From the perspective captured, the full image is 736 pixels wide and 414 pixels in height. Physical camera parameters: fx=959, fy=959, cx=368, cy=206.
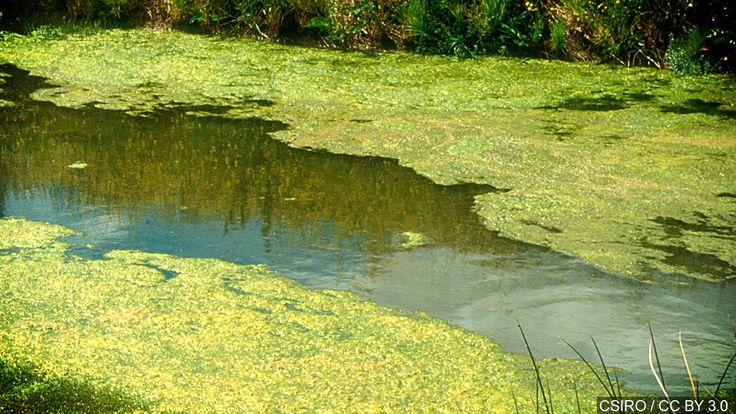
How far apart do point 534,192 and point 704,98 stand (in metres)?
2.01

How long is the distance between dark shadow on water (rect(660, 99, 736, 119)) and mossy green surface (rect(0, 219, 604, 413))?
9.39ft

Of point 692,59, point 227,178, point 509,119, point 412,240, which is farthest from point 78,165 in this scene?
point 692,59

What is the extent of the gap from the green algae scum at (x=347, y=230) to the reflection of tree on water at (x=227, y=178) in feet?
0.05

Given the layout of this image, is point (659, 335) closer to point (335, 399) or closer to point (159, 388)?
point (335, 399)

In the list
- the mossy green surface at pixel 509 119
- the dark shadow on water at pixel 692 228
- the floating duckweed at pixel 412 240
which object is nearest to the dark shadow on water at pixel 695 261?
the mossy green surface at pixel 509 119

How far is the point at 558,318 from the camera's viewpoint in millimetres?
2859

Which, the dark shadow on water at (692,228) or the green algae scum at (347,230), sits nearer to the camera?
the green algae scum at (347,230)

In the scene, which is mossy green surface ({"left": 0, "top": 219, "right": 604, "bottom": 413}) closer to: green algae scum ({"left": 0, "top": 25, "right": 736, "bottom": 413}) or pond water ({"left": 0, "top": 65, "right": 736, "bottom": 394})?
green algae scum ({"left": 0, "top": 25, "right": 736, "bottom": 413})

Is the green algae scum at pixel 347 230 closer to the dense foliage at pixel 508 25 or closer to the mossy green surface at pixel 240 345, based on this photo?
the mossy green surface at pixel 240 345

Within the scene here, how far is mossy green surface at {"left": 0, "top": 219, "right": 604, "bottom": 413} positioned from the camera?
2371mm

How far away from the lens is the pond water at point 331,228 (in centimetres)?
282

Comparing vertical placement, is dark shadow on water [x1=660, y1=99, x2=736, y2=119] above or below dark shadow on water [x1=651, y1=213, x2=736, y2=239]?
above

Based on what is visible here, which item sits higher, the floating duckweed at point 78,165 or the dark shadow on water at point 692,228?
the dark shadow on water at point 692,228

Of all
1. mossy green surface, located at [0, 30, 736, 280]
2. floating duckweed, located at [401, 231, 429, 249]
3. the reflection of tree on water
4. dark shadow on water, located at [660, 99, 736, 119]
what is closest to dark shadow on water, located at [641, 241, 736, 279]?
mossy green surface, located at [0, 30, 736, 280]
